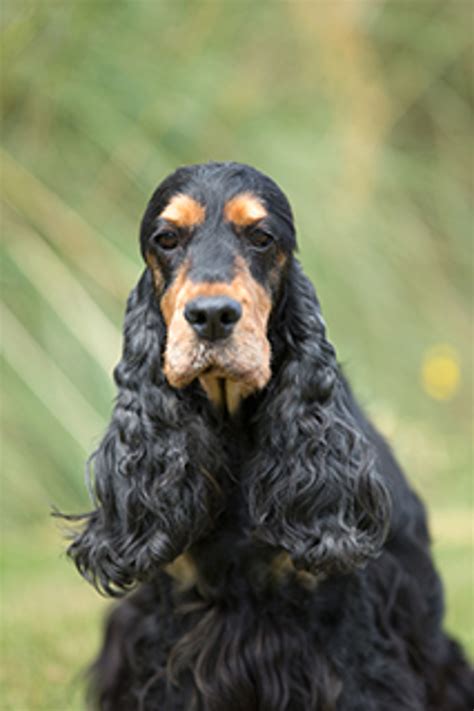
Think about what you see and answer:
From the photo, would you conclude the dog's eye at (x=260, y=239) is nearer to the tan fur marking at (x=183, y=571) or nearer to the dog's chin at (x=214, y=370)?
the dog's chin at (x=214, y=370)

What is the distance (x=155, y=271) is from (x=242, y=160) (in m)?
4.61

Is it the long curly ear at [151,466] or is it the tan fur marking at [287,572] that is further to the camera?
the tan fur marking at [287,572]

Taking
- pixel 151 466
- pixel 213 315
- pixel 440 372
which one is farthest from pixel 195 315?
pixel 440 372

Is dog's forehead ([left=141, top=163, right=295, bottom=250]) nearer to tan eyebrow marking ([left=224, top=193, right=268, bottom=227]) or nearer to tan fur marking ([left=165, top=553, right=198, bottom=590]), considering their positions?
tan eyebrow marking ([left=224, top=193, right=268, bottom=227])

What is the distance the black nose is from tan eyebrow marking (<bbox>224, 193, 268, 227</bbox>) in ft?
1.02

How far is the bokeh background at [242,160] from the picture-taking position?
22.7 ft

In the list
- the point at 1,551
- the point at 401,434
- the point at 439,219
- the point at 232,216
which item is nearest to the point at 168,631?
the point at 232,216

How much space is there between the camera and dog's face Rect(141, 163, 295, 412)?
10.1 feet

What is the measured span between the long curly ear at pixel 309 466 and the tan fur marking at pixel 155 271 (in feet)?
1.05

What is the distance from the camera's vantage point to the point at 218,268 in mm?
3156

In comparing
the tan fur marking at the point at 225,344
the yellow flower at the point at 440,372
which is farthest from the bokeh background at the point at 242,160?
the tan fur marking at the point at 225,344

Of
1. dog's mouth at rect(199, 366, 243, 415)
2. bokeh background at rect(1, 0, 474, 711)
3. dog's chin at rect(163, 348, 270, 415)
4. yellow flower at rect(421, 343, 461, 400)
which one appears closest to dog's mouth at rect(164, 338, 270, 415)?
dog's chin at rect(163, 348, 270, 415)

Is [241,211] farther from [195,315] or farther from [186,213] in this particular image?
[195,315]

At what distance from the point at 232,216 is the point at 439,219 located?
20.4 ft
